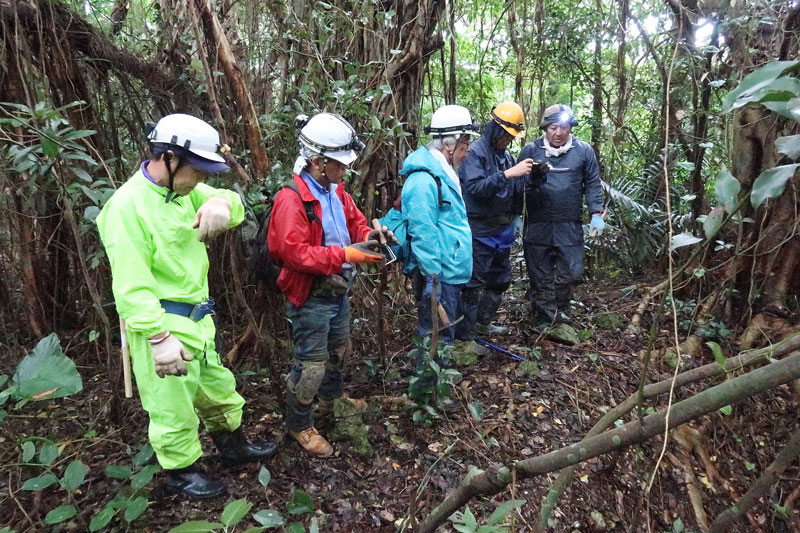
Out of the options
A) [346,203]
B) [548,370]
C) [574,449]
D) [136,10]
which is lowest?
[548,370]

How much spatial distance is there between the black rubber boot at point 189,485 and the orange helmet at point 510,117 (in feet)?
10.1

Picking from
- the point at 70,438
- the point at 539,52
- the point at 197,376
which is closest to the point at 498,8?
the point at 539,52

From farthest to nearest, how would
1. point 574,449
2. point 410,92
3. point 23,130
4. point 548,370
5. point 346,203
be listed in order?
point 410,92
point 548,370
point 23,130
point 346,203
point 574,449

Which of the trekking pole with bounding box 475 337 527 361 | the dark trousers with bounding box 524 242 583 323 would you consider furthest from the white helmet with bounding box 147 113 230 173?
the dark trousers with bounding box 524 242 583 323

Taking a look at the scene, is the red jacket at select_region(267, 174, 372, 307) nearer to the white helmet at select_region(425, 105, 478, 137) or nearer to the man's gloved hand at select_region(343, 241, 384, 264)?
the man's gloved hand at select_region(343, 241, 384, 264)

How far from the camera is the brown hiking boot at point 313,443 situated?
2816 millimetres

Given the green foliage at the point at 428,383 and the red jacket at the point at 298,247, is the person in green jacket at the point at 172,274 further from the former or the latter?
the green foliage at the point at 428,383

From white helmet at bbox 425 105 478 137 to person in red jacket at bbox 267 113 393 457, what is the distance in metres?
0.77

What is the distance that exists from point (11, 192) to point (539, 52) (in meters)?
5.69

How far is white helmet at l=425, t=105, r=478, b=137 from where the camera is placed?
3180mm

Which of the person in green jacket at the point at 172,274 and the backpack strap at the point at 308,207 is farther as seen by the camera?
the backpack strap at the point at 308,207

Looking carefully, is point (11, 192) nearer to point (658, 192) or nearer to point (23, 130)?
point (23, 130)

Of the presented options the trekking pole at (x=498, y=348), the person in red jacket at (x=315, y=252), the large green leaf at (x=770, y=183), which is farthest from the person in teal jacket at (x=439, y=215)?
the large green leaf at (x=770, y=183)

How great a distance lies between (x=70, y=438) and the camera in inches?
118
